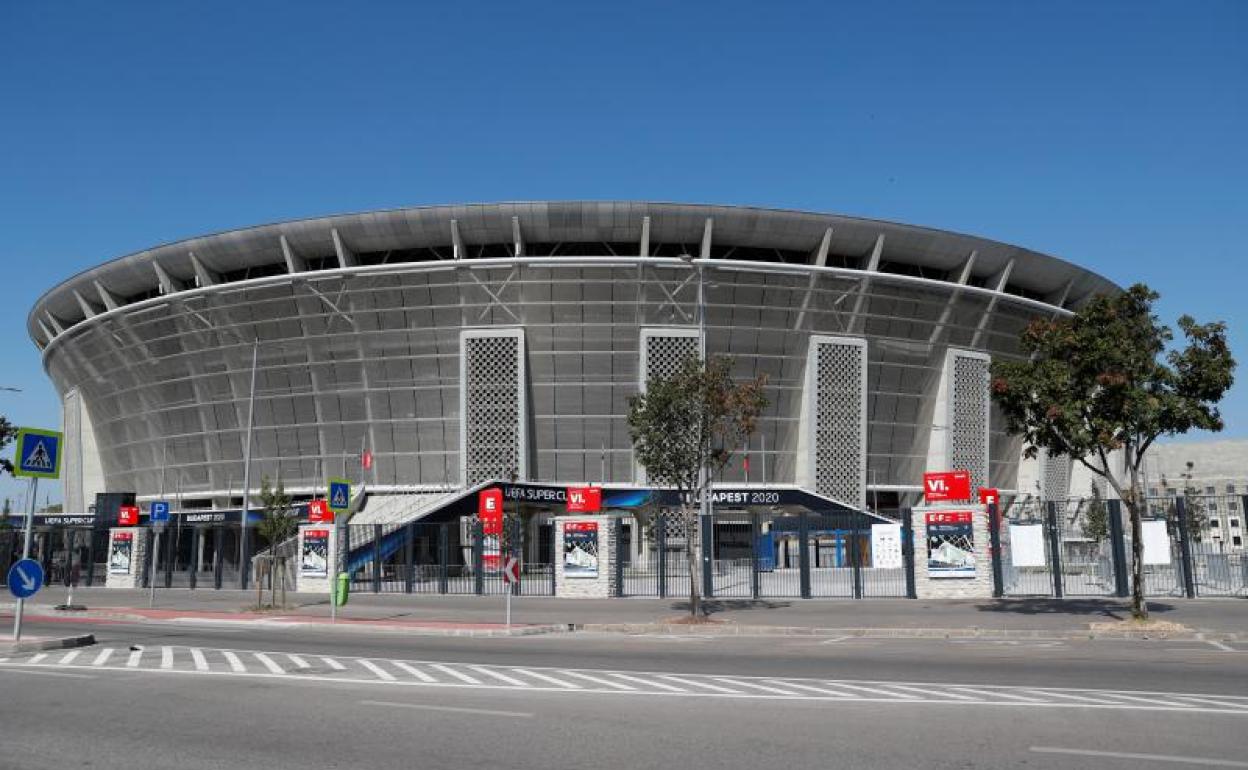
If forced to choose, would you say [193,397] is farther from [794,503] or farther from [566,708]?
[566,708]

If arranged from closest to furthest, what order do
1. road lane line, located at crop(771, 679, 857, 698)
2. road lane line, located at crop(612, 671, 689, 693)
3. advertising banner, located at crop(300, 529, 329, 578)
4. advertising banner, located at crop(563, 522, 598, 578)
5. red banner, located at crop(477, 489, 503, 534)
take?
1. road lane line, located at crop(771, 679, 857, 698)
2. road lane line, located at crop(612, 671, 689, 693)
3. red banner, located at crop(477, 489, 503, 534)
4. advertising banner, located at crop(563, 522, 598, 578)
5. advertising banner, located at crop(300, 529, 329, 578)

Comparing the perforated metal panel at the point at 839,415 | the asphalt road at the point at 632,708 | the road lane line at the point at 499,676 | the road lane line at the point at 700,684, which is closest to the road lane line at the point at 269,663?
the asphalt road at the point at 632,708

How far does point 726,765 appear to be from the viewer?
21.5 ft

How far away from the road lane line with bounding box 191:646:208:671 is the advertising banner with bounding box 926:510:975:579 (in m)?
19.9

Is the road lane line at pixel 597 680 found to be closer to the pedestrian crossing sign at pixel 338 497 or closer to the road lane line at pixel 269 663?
the road lane line at pixel 269 663

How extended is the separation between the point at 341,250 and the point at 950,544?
122ft

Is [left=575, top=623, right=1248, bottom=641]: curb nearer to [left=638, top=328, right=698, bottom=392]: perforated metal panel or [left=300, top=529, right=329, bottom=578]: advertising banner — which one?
[left=300, top=529, right=329, bottom=578]: advertising banner

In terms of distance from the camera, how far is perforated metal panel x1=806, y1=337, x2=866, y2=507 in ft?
172

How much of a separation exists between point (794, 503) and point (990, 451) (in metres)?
17.6

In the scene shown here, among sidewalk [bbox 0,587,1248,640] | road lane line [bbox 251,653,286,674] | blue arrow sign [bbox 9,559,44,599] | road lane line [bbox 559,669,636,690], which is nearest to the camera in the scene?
road lane line [bbox 559,669,636,690]

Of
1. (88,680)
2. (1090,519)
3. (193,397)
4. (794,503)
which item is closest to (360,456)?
(193,397)

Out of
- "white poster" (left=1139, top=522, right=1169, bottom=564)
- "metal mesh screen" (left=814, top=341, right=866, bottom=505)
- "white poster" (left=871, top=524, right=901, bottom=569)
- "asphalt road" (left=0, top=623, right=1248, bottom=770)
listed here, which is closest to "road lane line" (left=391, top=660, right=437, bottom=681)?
"asphalt road" (left=0, top=623, right=1248, bottom=770)

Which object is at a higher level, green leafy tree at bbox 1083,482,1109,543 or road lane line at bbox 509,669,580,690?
green leafy tree at bbox 1083,482,1109,543

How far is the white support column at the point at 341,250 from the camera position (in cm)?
5084
